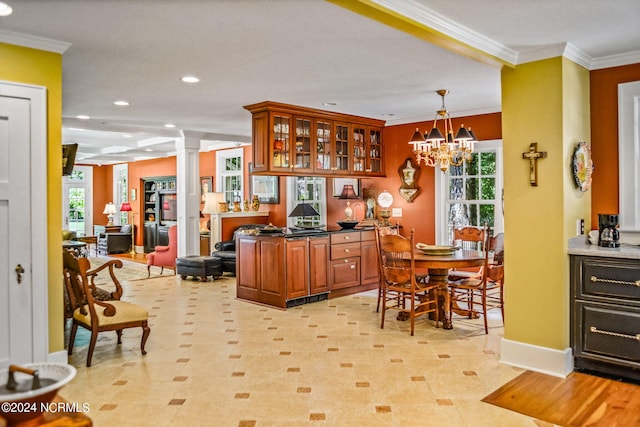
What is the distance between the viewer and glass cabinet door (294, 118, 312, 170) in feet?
20.8

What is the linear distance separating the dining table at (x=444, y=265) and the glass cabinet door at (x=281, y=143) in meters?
2.11

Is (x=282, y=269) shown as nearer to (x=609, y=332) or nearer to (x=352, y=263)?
(x=352, y=263)

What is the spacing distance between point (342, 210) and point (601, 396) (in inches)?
204

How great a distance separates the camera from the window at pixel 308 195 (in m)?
8.35

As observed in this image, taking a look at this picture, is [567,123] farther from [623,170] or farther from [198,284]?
[198,284]

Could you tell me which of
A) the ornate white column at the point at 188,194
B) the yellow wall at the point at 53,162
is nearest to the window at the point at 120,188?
the ornate white column at the point at 188,194

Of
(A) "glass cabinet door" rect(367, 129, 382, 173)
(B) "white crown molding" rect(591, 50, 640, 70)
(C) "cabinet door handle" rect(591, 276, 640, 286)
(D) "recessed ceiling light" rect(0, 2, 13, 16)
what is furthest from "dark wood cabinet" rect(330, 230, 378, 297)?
(D) "recessed ceiling light" rect(0, 2, 13, 16)

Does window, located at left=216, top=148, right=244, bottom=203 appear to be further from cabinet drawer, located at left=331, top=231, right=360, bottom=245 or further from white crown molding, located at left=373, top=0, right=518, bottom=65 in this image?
white crown molding, located at left=373, top=0, right=518, bottom=65

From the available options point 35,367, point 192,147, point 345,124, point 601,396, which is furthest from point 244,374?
point 192,147

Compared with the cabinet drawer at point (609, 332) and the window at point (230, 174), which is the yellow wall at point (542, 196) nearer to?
the cabinet drawer at point (609, 332)

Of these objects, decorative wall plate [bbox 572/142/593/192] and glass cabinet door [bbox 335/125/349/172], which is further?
glass cabinet door [bbox 335/125/349/172]

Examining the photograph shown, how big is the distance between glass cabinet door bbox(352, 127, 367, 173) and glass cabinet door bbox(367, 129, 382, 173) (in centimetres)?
12

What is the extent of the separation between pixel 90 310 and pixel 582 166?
4.16m

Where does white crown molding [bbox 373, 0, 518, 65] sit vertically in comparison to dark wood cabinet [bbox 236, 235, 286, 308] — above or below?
above
